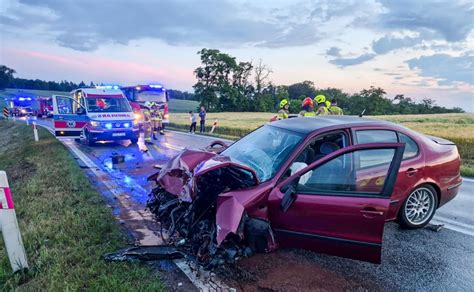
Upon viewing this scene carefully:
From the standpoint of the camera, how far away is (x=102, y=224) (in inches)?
172

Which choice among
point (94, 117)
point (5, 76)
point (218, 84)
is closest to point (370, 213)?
point (94, 117)

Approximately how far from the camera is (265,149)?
3.94 m

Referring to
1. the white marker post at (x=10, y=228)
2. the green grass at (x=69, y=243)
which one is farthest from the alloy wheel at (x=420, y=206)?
the white marker post at (x=10, y=228)

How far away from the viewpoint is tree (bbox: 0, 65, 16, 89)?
88750 millimetres

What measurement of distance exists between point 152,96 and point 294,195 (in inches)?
769

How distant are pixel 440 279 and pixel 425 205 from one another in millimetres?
1388

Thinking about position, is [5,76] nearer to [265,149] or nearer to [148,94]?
[148,94]

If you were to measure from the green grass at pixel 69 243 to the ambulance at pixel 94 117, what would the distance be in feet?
19.2

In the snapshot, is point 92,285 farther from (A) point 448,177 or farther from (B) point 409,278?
(A) point 448,177

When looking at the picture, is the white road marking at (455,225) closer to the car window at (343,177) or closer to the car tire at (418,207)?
the car tire at (418,207)

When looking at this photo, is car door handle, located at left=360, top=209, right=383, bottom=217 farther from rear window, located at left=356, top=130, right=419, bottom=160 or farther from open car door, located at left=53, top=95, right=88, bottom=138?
open car door, located at left=53, top=95, right=88, bottom=138

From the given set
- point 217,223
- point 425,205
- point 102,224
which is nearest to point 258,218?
point 217,223

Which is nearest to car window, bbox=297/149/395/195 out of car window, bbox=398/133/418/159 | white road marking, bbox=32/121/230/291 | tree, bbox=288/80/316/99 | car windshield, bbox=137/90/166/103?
white road marking, bbox=32/121/230/291

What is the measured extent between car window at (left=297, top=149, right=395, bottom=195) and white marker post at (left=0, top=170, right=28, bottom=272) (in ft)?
9.35
